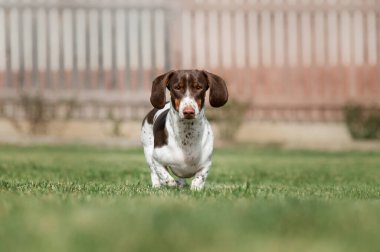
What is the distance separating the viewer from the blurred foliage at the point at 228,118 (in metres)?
16.5

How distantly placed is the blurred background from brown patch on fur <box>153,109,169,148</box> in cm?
848

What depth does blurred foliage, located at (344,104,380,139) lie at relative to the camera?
1661 cm

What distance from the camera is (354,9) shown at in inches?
695

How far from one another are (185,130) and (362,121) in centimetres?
932

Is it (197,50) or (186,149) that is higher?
(197,50)

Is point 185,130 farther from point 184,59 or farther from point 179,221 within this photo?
point 184,59

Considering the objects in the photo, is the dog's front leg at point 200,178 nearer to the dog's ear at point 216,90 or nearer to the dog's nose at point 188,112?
the dog's ear at point 216,90

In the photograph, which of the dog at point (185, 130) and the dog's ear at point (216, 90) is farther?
Result: the dog's ear at point (216, 90)

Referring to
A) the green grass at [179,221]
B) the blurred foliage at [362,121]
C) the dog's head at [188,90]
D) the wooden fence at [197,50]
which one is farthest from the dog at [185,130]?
the wooden fence at [197,50]

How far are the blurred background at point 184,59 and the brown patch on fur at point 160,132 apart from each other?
848 centimetres

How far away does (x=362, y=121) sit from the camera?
1678 cm

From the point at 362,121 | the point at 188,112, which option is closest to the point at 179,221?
the point at 188,112

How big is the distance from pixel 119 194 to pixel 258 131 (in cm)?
1043

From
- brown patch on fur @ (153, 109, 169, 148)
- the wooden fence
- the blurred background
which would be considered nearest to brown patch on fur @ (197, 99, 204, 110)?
brown patch on fur @ (153, 109, 169, 148)
